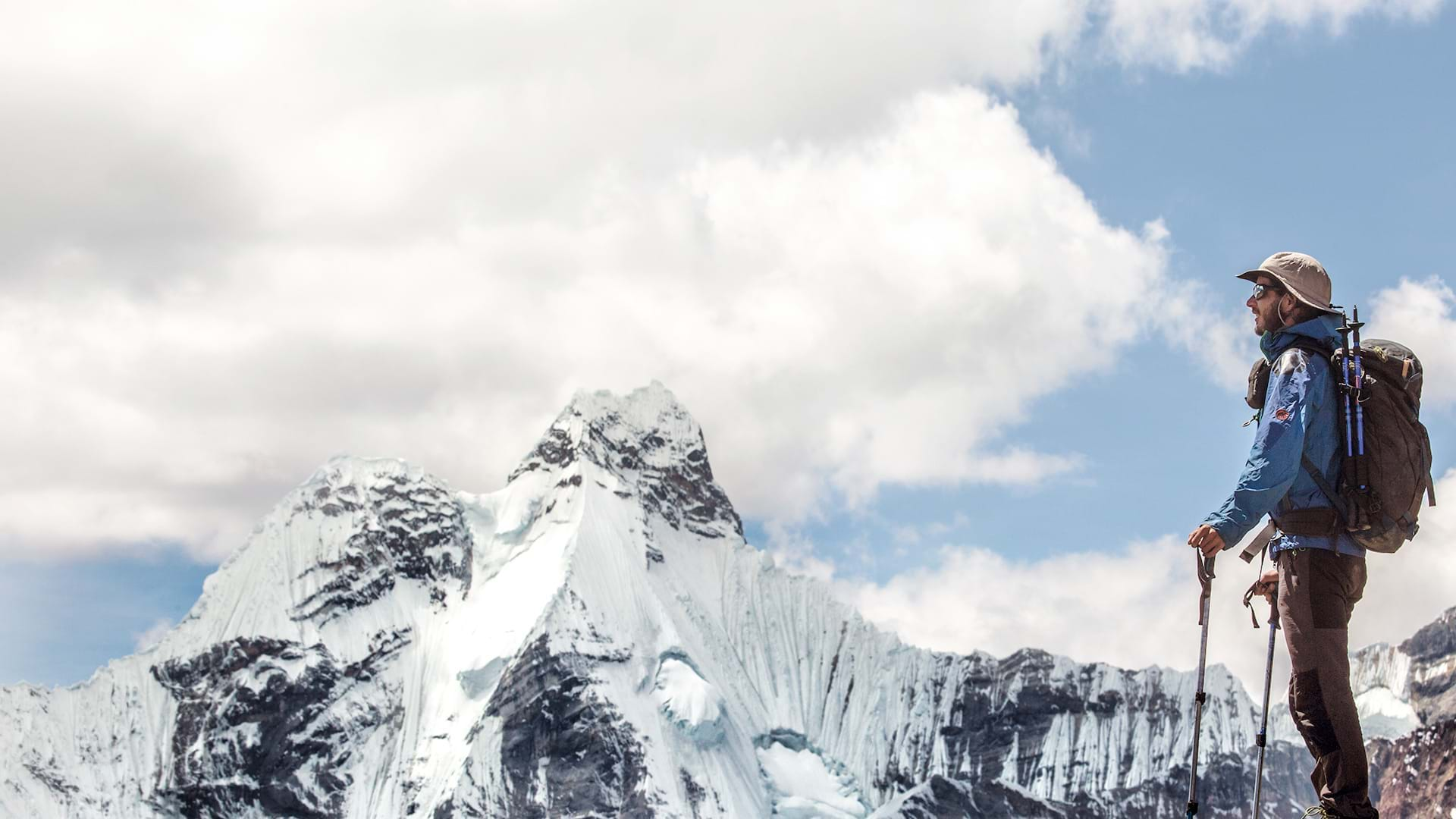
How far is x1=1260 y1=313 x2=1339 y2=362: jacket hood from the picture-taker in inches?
743

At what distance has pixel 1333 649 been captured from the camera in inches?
733

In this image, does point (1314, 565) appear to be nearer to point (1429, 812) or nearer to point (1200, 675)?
point (1200, 675)

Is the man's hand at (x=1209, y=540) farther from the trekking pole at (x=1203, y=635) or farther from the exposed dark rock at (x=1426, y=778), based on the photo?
the exposed dark rock at (x=1426, y=778)

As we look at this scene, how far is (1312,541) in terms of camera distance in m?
18.5

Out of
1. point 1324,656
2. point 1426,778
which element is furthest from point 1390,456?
point 1426,778

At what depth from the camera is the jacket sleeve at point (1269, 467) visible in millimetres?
17938

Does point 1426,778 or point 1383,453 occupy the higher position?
point 1426,778

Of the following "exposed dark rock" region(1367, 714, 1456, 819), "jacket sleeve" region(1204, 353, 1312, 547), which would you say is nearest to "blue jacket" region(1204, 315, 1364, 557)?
"jacket sleeve" region(1204, 353, 1312, 547)

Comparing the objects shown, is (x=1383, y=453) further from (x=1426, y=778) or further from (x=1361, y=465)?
(x=1426, y=778)

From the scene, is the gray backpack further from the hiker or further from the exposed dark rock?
the exposed dark rock

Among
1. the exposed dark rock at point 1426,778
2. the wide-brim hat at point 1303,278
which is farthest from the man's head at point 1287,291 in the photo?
the exposed dark rock at point 1426,778

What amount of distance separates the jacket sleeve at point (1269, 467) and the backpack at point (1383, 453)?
0.52 meters

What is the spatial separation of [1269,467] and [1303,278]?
2.52m

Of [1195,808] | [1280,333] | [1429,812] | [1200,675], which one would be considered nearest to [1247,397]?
[1280,333]
